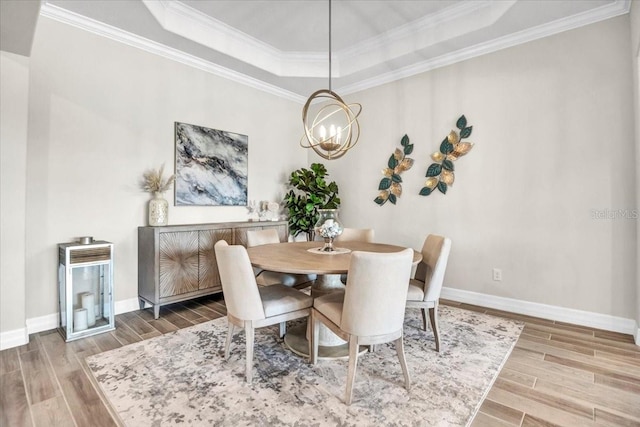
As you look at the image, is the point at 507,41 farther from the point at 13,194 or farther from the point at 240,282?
the point at 13,194

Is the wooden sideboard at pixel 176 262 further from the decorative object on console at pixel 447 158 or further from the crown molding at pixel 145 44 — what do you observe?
the decorative object on console at pixel 447 158

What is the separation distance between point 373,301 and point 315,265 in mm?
458

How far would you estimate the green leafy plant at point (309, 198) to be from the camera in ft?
14.9

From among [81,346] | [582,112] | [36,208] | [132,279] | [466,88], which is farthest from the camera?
[466,88]

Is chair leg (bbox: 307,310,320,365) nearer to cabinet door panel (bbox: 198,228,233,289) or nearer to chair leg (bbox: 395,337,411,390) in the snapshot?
chair leg (bbox: 395,337,411,390)

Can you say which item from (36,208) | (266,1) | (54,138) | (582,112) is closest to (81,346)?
(36,208)

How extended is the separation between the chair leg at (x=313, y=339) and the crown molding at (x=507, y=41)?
3420mm

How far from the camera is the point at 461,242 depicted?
11.8ft

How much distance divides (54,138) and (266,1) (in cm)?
240

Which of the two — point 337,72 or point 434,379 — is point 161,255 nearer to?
point 434,379

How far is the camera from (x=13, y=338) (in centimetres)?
236

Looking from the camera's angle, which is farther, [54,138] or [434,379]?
[54,138]

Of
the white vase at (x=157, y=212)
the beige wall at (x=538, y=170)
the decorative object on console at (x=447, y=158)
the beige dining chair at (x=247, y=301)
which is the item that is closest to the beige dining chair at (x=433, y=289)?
the beige dining chair at (x=247, y=301)

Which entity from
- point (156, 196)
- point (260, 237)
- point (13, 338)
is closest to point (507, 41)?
point (260, 237)
